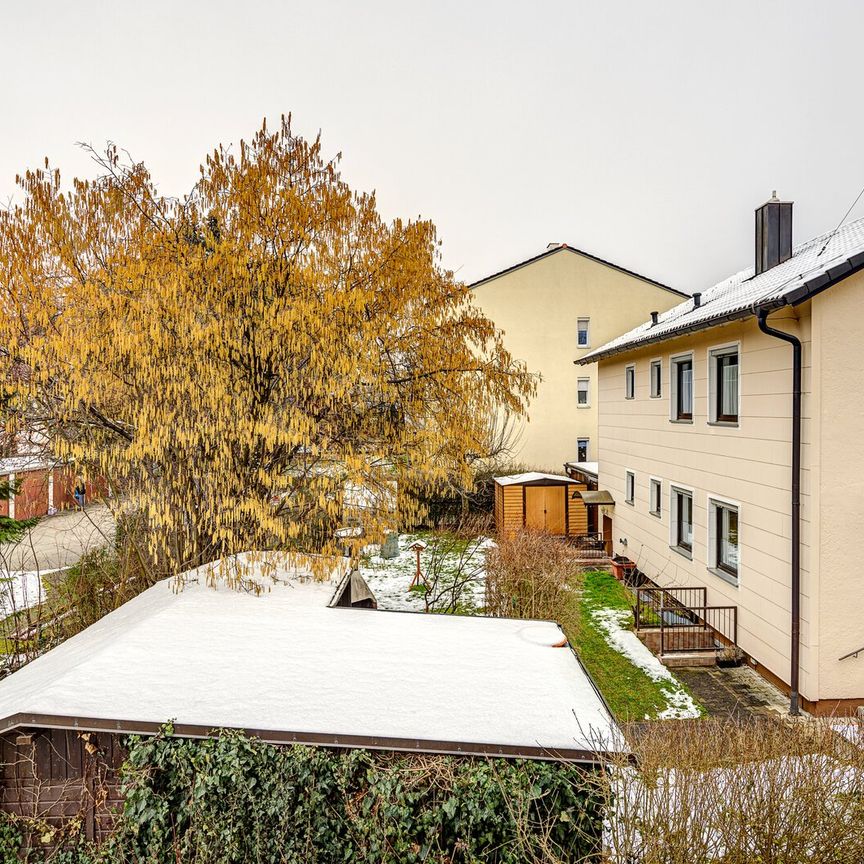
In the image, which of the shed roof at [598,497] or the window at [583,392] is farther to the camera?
the window at [583,392]

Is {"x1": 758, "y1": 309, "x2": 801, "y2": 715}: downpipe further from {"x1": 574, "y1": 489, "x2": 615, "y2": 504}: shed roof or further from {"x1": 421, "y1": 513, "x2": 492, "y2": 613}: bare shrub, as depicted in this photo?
{"x1": 574, "y1": 489, "x2": 615, "y2": 504}: shed roof

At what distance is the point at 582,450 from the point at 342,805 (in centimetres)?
2313

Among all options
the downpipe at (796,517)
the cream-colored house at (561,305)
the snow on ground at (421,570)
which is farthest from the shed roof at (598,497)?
the downpipe at (796,517)

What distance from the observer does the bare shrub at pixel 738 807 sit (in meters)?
3.83

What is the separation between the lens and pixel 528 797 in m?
4.36

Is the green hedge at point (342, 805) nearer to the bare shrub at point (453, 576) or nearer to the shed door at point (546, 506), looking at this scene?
the bare shrub at point (453, 576)

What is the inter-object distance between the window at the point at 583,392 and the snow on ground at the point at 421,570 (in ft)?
33.9

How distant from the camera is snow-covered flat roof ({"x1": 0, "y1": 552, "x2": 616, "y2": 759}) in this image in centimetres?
457

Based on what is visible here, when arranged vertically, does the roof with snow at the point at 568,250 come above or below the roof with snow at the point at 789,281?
above

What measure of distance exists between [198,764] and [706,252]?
42.7m

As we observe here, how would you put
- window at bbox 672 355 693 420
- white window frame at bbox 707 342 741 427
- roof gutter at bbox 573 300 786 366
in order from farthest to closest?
window at bbox 672 355 693 420, white window frame at bbox 707 342 741 427, roof gutter at bbox 573 300 786 366

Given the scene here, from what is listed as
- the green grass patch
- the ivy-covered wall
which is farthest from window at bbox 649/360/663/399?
the ivy-covered wall

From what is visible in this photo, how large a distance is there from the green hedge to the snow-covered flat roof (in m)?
0.18

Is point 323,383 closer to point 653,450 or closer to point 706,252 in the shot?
point 653,450
